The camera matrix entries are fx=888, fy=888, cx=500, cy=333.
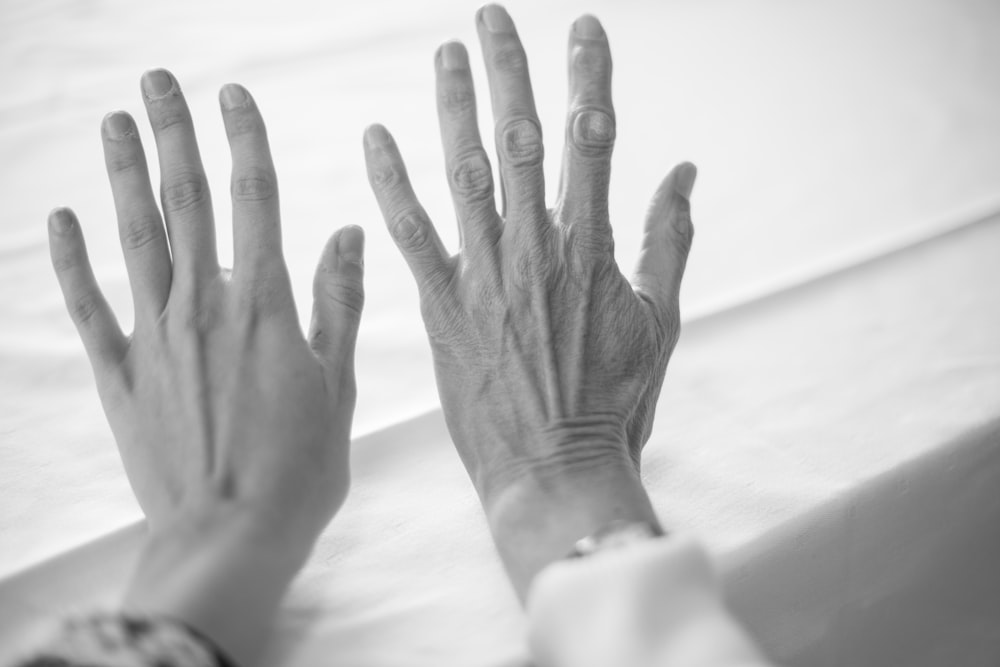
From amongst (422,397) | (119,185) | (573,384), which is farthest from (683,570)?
(119,185)

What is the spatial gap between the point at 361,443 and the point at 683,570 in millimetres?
317

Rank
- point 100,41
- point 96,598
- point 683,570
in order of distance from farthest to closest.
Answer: point 100,41, point 96,598, point 683,570

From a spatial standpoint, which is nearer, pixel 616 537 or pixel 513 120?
pixel 616 537

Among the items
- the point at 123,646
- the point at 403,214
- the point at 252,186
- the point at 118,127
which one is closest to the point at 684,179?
the point at 403,214

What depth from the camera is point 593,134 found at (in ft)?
2.31

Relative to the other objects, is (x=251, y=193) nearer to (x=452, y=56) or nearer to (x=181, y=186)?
(x=181, y=186)

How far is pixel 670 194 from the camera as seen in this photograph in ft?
2.64

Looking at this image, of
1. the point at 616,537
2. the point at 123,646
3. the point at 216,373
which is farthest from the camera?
the point at 216,373

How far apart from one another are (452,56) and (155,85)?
24 centimetres

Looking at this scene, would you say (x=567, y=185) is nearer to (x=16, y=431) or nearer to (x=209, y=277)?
(x=209, y=277)

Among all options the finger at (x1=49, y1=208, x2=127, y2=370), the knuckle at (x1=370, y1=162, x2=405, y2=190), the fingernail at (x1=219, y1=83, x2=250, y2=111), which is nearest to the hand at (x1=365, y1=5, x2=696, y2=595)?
the knuckle at (x1=370, y1=162, x2=405, y2=190)

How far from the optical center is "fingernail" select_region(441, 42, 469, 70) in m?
0.74

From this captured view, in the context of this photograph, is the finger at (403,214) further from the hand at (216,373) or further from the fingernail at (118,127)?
the fingernail at (118,127)

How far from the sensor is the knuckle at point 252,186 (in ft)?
2.29
